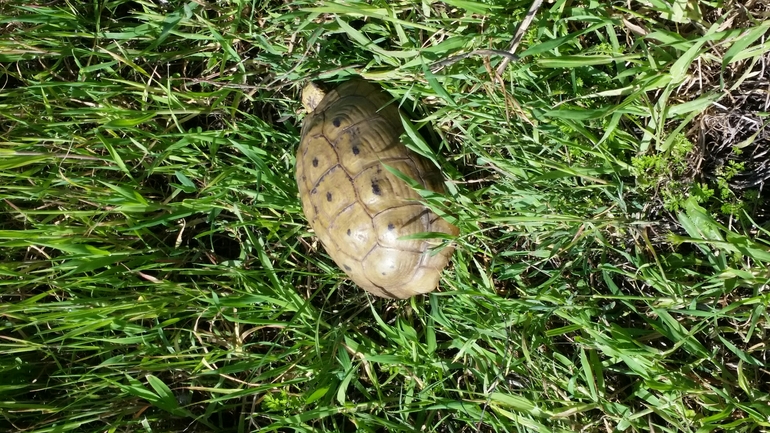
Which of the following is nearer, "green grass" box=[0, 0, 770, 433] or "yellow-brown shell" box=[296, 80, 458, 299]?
"green grass" box=[0, 0, 770, 433]

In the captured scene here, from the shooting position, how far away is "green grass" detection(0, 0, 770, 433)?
1.66 m

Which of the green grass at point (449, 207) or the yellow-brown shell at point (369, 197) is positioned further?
the yellow-brown shell at point (369, 197)

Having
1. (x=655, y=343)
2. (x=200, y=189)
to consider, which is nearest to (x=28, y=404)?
(x=200, y=189)

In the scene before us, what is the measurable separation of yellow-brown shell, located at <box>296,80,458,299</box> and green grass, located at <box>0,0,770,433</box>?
117mm

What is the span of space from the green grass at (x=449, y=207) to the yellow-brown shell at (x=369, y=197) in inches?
4.6

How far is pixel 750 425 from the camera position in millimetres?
1650

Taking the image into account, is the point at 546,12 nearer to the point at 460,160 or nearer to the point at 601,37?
the point at 601,37

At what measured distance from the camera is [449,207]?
75.1 inches

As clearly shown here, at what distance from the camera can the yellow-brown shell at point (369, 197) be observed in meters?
1.85

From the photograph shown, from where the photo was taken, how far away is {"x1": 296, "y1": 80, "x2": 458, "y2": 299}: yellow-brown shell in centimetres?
185

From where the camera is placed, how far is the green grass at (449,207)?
1664 millimetres

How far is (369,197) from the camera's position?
6.05ft

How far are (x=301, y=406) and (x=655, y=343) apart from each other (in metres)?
1.33

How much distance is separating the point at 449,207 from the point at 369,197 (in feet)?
1.00
